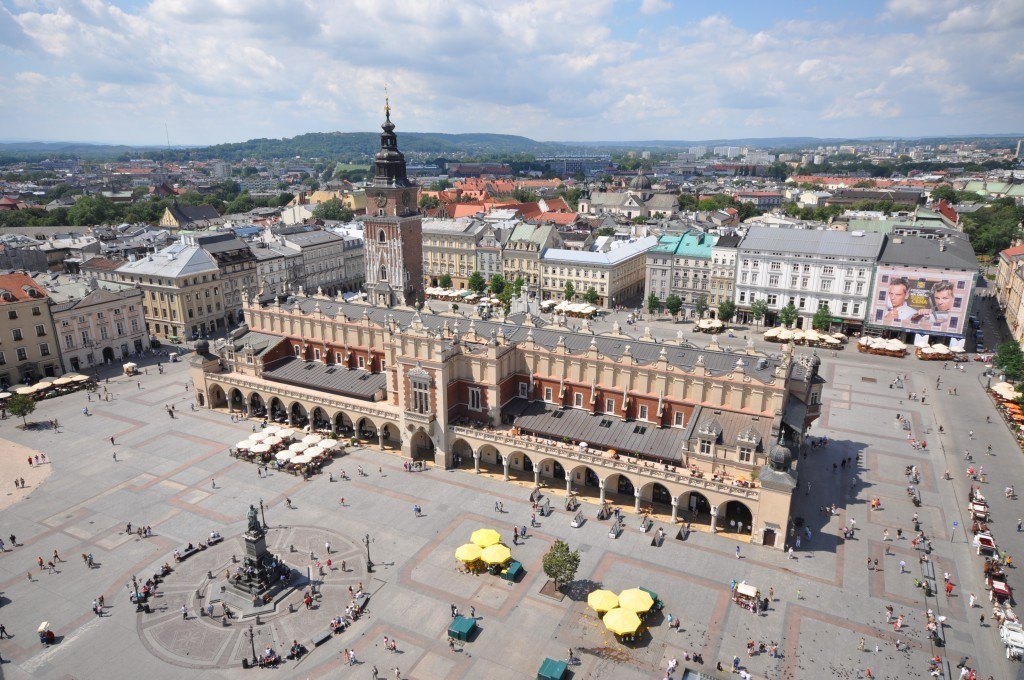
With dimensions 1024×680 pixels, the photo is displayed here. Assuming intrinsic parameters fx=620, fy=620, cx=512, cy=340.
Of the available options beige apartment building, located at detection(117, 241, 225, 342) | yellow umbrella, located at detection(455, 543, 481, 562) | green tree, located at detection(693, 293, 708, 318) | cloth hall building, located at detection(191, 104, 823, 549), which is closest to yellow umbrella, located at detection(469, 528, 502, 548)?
yellow umbrella, located at detection(455, 543, 481, 562)

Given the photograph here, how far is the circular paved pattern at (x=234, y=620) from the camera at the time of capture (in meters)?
46.9

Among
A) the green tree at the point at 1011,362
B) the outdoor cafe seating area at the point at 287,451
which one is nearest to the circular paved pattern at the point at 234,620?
the outdoor cafe seating area at the point at 287,451

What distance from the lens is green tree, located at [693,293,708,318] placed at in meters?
138

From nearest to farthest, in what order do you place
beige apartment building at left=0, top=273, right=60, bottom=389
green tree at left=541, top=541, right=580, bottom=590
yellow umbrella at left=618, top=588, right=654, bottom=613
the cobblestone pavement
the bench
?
the cobblestone pavement
the bench
yellow umbrella at left=618, top=588, right=654, bottom=613
green tree at left=541, top=541, right=580, bottom=590
beige apartment building at left=0, top=273, right=60, bottom=389

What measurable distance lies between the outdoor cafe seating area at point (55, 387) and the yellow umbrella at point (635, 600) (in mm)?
92678

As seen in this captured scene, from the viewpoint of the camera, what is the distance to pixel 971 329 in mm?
128250

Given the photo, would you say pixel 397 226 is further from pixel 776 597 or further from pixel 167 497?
pixel 776 597

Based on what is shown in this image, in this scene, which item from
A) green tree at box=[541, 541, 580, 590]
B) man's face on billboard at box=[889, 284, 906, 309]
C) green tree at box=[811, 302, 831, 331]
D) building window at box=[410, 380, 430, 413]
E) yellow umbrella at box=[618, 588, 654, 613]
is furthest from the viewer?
green tree at box=[811, 302, 831, 331]

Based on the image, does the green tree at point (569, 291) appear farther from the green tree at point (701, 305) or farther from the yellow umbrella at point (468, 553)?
the yellow umbrella at point (468, 553)

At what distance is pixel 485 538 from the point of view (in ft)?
185

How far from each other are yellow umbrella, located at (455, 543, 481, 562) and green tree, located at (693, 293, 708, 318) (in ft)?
319

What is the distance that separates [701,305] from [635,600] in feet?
327

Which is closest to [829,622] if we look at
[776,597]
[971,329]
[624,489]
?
[776,597]

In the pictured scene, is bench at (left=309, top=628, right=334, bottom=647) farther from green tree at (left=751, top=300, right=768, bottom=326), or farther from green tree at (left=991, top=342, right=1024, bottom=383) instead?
green tree at (left=751, top=300, right=768, bottom=326)
